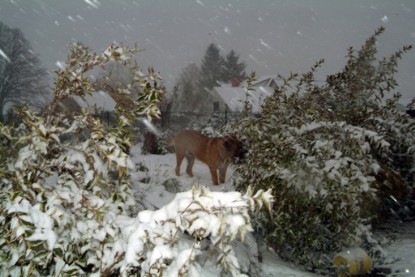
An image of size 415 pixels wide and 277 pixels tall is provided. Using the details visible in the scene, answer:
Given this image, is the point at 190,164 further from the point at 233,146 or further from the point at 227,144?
the point at 233,146

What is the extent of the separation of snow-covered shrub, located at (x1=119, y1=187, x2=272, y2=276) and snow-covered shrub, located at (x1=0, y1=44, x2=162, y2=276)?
0.75 feet

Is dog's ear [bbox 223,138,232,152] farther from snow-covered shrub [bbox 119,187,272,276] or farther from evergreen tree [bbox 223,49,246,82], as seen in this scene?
evergreen tree [bbox 223,49,246,82]

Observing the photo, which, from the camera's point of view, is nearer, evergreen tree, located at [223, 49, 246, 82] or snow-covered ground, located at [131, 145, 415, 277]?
snow-covered ground, located at [131, 145, 415, 277]

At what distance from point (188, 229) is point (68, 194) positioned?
85cm

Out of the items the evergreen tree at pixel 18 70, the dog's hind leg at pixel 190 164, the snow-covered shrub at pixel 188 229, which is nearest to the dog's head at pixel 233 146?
the dog's hind leg at pixel 190 164

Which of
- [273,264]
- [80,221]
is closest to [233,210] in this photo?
[80,221]

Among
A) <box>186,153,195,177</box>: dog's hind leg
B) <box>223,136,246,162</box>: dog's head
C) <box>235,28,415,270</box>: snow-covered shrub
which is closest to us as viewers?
<box>235,28,415,270</box>: snow-covered shrub

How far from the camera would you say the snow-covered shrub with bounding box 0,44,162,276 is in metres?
1.87

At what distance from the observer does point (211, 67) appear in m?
54.2

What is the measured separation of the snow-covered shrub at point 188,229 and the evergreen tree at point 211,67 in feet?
166

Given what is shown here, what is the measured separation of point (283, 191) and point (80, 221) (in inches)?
97.1

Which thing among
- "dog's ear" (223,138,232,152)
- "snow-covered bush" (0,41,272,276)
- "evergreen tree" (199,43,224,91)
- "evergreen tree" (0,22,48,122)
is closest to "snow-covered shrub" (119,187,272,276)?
"snow-covered bush" (0,41,272,276)

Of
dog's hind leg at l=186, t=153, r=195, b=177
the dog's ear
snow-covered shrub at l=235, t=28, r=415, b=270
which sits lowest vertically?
dog's hind leg at l=186, t=153, r=195, b=177

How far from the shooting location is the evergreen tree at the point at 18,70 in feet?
84.4
